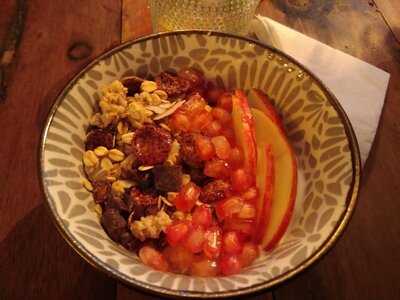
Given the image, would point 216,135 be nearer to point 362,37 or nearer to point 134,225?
point 134,225

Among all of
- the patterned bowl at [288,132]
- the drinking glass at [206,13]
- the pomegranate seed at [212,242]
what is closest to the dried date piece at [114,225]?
the patterned bowl at [288,132]

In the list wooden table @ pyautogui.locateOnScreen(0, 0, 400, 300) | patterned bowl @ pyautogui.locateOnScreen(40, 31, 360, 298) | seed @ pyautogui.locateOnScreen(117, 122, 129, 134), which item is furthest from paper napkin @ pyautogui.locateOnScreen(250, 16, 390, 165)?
seed @ pyautogui.locateOnScreen(117, 122, 129, 134)

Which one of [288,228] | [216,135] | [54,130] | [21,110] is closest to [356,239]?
[288,228]

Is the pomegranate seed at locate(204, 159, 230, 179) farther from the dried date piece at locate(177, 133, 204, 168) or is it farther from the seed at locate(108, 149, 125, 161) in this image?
the seed at locate(108, 149, 125, 161)

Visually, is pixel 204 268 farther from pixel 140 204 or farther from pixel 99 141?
pixel 99 141

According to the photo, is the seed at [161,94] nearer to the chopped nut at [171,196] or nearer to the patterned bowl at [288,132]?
the patterned bowl at [288,132]

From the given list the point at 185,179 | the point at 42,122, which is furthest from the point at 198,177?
the point at 42,122
